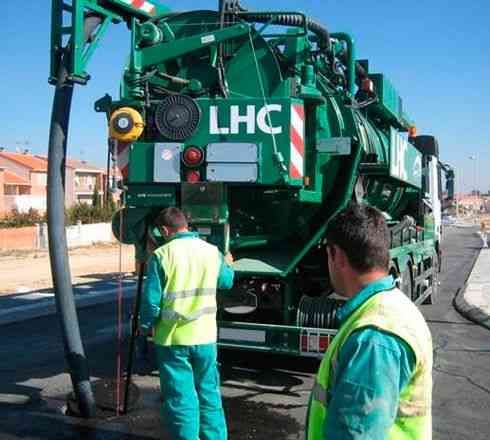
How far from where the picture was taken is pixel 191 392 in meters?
4.35

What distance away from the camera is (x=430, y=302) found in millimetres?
11906

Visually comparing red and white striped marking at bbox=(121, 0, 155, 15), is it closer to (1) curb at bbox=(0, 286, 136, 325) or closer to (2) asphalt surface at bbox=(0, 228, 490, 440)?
(2) asphalt surface at bbox=(0, 228, 490, 440)

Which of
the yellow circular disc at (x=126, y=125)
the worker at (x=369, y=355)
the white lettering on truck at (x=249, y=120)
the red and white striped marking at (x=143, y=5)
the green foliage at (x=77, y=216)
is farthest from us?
the green foliage at (x=77, y=216)

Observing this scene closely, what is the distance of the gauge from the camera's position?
5816 millimetres

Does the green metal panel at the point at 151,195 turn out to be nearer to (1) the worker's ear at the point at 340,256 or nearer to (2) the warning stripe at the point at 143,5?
(2) the warning stripe at the point at 143,5

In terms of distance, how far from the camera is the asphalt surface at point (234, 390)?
195 inches

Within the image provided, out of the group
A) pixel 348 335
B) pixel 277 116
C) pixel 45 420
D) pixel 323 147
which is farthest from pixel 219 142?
pixel 348 335

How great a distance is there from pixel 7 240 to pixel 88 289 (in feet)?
75.2

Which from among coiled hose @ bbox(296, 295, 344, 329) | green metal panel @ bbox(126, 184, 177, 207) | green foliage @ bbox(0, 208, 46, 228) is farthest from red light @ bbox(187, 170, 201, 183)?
green foliage @ bbox(0, 208, 46, 228)

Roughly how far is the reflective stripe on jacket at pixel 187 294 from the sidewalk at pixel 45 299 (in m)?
6.19

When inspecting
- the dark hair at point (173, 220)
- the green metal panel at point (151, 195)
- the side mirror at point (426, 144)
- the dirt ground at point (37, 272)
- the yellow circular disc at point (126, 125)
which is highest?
the side mirror at point (426, 144)

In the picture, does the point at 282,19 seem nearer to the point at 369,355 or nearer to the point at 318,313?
the point at 318,313

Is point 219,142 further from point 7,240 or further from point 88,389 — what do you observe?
point 7,240

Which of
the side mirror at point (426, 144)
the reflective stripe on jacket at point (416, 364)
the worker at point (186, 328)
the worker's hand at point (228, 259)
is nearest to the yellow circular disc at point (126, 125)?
the worker's hand at point (228, 259)
